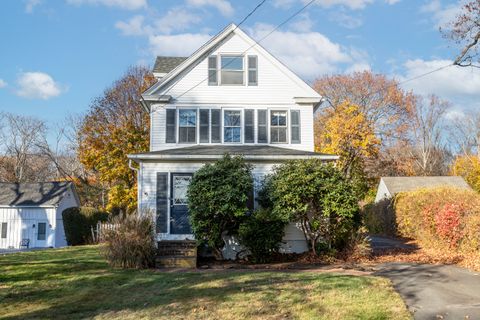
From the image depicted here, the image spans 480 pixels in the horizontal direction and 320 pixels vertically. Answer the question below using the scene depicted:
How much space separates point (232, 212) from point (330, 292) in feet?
17.8

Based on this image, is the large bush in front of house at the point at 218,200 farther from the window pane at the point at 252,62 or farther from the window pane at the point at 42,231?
the window pane at the point at 42,231

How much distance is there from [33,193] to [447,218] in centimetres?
2886

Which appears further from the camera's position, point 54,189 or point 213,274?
point 54,189

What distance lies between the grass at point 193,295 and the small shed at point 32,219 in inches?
836

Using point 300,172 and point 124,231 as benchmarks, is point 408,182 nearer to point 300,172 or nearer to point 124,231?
point 300,172

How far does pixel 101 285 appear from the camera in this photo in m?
9.41

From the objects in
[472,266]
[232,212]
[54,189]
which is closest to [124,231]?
[232,212]

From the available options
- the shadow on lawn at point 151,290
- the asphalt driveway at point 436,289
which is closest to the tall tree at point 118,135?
the shadow on lawn at point 151,290

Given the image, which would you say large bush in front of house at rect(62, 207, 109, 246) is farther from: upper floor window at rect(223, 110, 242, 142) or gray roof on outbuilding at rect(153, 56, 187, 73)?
upper floor window at rect(223, 110, 242, 142)

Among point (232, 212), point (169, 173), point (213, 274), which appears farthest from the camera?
point (169, 173)

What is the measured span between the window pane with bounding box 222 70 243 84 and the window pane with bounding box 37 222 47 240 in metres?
21.0

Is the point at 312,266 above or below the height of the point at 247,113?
below

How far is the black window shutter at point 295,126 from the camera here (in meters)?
17.4

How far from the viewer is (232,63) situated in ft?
Result: 57.9
